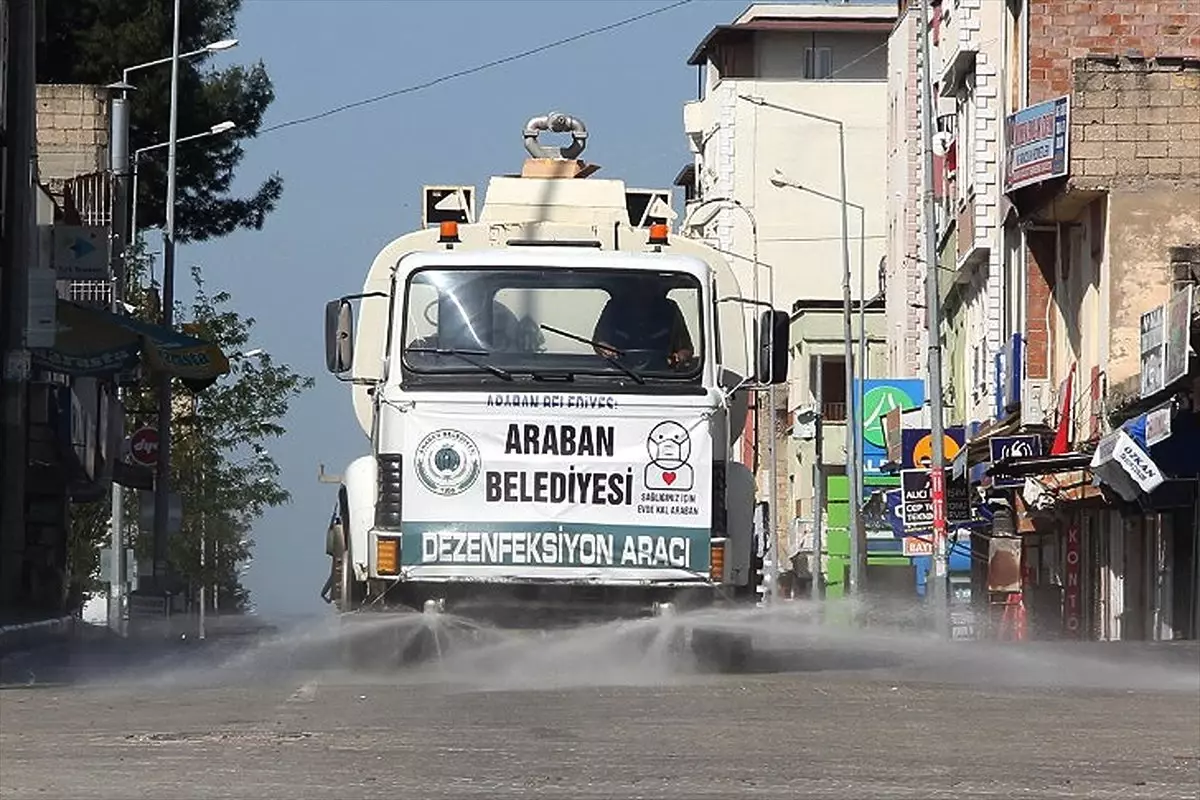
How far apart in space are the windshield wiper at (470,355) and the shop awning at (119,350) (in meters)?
15.6

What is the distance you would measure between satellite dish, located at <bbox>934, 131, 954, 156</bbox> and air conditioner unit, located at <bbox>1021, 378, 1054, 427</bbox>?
12.1 m

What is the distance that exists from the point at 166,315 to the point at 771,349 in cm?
3247

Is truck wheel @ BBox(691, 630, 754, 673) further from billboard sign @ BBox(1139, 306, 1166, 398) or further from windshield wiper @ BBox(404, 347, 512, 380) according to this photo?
billboard sign @ BBox(1139, 306, 1166, 398)

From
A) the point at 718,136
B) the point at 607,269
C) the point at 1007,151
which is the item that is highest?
the point at 718,136

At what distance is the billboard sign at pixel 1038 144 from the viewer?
41.7 meters

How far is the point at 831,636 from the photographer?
1006 inches

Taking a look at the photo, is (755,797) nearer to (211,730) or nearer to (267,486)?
(211,730)

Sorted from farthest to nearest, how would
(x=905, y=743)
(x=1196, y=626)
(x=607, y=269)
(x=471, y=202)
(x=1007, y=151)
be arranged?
(x=1007, y=151) < (x=1196, y=626) < (x=471, y=202) < (x=607, y=269) < (x=905, y=743)

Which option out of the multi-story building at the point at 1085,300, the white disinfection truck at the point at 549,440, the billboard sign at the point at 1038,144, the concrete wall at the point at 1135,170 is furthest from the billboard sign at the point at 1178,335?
the white disinfection truck at the point at 549,440

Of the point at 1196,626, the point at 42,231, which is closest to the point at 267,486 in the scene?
the point at 42,231

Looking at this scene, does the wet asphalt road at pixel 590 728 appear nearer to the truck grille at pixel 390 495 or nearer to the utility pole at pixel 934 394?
the truck grille at pixel 390 495

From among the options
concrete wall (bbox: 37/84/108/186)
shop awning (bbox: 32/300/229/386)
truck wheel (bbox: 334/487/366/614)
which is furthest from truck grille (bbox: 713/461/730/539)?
concrete wall (bbox: 37/84/108/186)

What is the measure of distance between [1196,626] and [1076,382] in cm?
778

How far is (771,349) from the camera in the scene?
1948 cm
